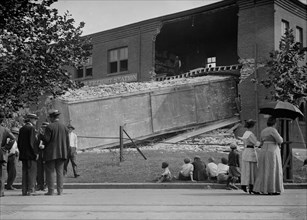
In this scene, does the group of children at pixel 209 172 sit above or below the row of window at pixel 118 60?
below

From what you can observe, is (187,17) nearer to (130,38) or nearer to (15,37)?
(130,38)

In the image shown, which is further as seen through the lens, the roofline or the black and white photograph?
the roofline

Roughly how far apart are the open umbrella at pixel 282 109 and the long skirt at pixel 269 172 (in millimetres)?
1536

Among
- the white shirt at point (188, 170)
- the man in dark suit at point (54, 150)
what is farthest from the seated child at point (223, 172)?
the man in dark suit at point (54, 150)

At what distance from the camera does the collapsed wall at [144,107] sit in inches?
822

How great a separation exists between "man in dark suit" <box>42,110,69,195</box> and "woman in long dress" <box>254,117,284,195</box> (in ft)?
14.4

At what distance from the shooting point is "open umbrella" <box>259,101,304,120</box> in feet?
39.0

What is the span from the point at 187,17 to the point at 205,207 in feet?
73.4

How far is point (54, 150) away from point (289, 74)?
36.9ft

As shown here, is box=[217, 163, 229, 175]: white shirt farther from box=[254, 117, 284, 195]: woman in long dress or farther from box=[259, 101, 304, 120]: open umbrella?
box=[254, 117, 284, 195]: woman in long dress

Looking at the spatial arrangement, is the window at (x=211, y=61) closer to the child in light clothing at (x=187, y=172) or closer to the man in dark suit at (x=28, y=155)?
the child in light clothing at (x=187, y=172)

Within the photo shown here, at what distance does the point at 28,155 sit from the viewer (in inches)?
417

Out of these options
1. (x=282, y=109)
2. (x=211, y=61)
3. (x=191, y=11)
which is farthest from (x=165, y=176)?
(x=211, y=61)

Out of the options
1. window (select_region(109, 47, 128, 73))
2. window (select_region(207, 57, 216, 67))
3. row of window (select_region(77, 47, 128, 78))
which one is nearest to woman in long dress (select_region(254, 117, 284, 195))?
row of window (select_region(77, 47, 128, 78))
